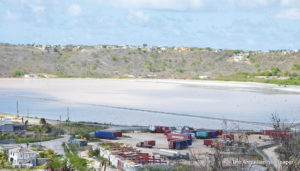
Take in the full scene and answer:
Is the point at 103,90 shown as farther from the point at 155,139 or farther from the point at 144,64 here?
the point at 144,64

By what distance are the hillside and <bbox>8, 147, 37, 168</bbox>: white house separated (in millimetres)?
119828

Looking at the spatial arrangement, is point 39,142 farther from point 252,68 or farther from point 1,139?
point 252,68

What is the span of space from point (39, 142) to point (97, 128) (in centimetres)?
1069

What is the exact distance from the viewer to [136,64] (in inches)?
A: 7397

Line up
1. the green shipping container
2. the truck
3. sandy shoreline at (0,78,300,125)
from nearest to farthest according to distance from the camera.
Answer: the truck, the green shipping container, sandy shoreline at (0,78,300,125)

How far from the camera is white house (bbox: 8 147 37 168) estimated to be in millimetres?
34656

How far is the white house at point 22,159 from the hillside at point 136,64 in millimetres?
119828

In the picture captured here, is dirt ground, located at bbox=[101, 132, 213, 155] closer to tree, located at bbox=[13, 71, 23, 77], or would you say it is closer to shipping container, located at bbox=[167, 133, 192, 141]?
shipping container, located at bbox=[167, 133, 192, 141]

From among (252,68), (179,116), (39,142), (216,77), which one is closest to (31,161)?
(39,142)

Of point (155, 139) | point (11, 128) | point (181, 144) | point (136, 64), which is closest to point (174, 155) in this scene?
point (181, 144)

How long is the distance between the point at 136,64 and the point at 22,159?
154 meters

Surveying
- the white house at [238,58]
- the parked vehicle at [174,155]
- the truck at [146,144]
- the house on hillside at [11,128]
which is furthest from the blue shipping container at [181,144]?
the white house at [238,58]

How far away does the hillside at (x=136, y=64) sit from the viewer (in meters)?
164

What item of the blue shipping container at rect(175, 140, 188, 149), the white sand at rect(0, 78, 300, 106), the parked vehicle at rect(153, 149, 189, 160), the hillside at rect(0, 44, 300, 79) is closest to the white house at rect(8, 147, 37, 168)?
the parked vehicle at rect(153, 149, 189, 160)
